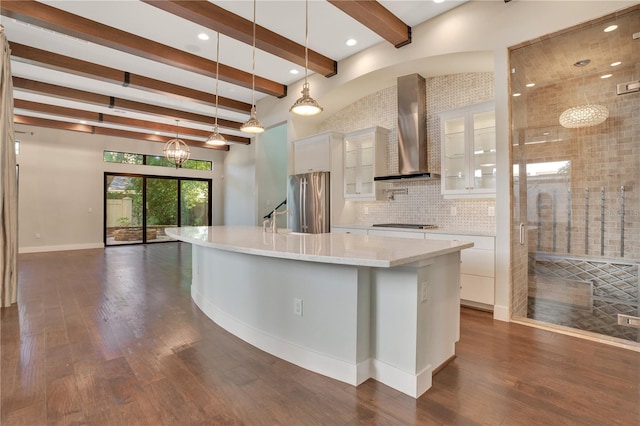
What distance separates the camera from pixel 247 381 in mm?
2023

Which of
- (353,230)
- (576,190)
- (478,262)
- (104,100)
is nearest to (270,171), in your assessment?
(353,230)

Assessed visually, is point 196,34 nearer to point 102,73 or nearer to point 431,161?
point 102,73

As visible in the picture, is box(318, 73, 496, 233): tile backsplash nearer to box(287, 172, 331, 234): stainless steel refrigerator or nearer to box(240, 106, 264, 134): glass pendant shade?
box(287, 172, 331, 234): stainless steel refrigerator

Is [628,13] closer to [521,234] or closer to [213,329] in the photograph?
[521,234]

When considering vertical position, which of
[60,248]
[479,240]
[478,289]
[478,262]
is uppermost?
[479,240]

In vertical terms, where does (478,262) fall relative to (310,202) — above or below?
below

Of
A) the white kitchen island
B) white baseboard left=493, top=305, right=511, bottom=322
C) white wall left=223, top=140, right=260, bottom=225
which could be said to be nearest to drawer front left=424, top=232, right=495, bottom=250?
white baseboard left=493, top=305, right=511, bottom=322

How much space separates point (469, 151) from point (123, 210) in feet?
30.5

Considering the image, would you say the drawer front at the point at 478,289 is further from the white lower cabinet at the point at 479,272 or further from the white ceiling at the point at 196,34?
the white ceiling at the point at 196,34

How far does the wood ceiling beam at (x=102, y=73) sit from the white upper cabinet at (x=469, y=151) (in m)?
4.23

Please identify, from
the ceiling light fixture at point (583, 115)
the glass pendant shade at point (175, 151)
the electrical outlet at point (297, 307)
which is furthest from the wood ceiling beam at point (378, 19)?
the glass pendant shade at point (175, 151)

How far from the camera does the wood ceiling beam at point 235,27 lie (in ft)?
10.2

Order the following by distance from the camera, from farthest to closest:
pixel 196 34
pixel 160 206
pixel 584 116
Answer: pixel 160 206
pixel 196 34
pixel 584 116

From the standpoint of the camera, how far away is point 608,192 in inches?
121
